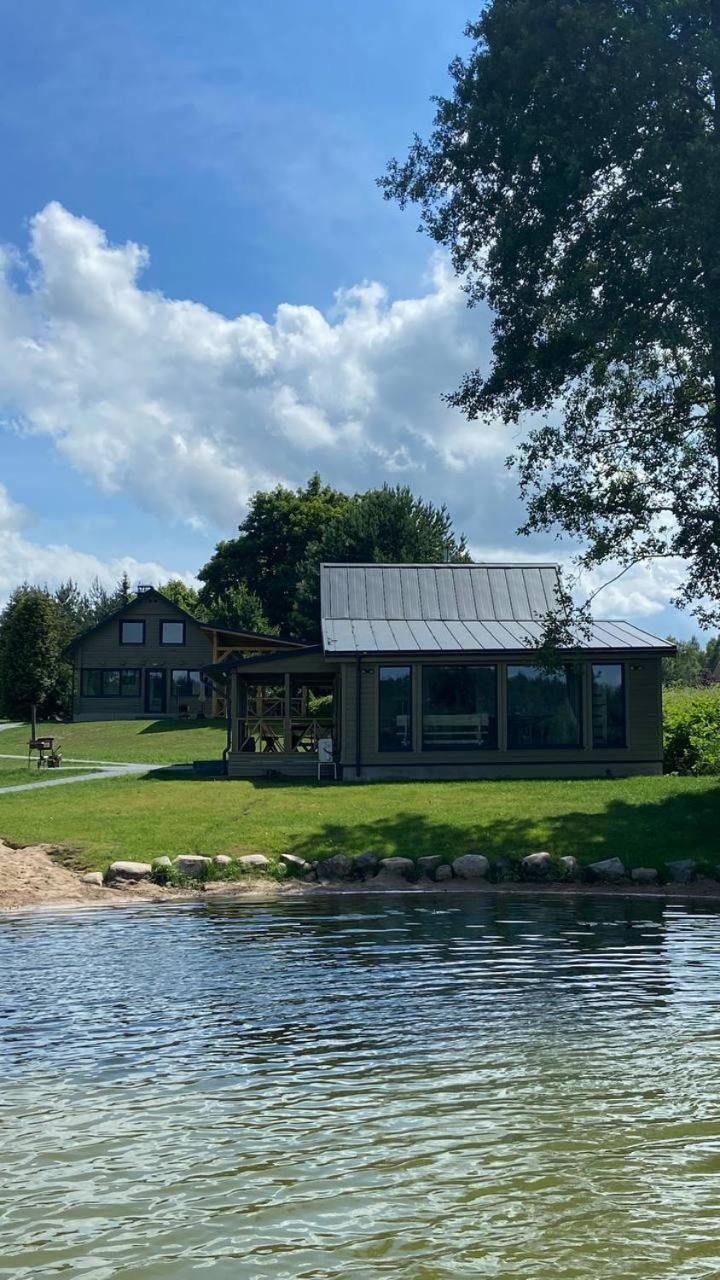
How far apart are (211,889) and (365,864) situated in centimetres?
263

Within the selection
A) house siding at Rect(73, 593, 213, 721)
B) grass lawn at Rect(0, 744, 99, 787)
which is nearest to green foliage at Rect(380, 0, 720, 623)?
grass lawn at Rect(0, 744, 99, 787)

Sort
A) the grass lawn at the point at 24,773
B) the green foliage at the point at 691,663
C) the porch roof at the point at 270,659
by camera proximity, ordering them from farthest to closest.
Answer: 1. the green foliage at the point at 691,663
2. the porch roof at the point at 270,659
3. the grass lawn at the point at 24,773

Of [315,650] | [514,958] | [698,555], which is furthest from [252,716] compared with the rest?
[514,958]

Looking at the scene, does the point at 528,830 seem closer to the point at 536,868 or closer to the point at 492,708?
the point at 536,868

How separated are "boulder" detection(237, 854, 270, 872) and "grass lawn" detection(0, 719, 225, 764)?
17612mm

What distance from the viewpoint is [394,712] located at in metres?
28.6

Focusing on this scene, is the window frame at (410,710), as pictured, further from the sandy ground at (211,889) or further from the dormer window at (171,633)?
the dormer window at (171,633)

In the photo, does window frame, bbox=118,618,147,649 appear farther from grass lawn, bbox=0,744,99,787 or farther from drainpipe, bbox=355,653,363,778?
drainpipe, bbox=355,653,363,778

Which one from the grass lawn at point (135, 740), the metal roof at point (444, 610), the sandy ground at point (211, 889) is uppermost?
the metal roof at point (444, 610)

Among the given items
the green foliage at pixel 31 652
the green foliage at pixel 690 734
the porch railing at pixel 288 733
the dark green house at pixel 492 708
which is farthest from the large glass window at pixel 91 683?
the green foliage at pixel 690 734

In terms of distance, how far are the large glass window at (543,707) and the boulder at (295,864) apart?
38.2 feet

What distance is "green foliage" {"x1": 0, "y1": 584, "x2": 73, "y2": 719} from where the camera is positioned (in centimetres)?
5788

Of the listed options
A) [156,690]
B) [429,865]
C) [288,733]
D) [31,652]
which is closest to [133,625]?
[156,690]

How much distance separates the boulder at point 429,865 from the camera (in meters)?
17.8
